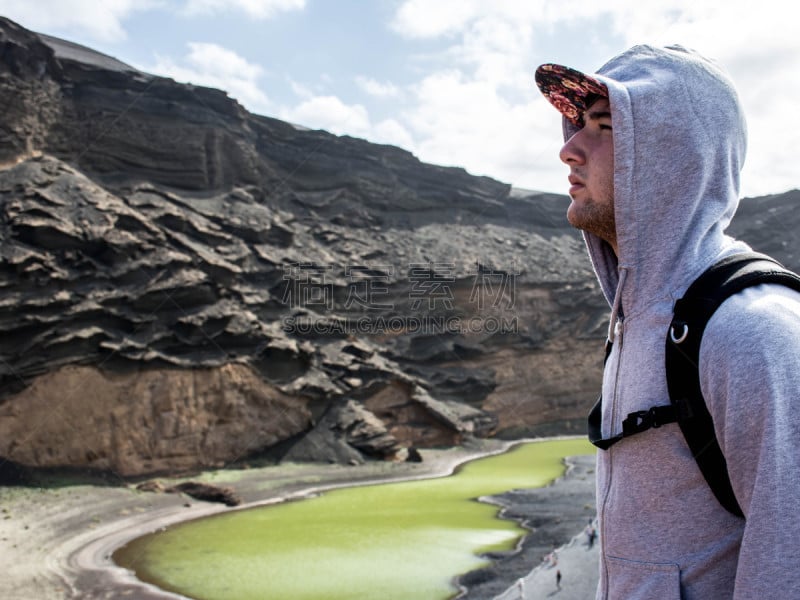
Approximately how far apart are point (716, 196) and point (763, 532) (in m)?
0.70

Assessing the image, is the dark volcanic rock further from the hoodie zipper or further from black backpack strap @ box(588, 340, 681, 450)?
black backpack strap @ box(588, 340, 681, 450)

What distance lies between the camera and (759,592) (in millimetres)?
1099

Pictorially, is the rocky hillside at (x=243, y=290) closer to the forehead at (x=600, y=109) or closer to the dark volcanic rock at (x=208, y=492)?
the dark volcanic rock at (x=208, y=492)

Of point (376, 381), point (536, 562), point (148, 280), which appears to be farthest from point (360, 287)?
point (536, 562)

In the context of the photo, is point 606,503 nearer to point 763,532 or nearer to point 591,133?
point 763,532

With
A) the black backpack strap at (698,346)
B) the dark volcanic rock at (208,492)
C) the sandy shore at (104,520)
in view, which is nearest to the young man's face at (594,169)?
the black backpack strap at (698,346)

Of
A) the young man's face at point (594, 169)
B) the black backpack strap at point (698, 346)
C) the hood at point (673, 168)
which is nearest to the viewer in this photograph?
the black backpack strap at point (698, 346)

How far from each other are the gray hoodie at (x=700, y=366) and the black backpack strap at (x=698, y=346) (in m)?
0.03

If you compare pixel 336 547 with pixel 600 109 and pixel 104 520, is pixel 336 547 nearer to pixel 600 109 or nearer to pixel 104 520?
pixel 104 520

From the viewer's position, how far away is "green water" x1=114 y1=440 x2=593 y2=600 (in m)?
12.8

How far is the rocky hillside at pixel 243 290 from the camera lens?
2211cm

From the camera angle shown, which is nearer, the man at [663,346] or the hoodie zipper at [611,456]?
the man at [663,346]

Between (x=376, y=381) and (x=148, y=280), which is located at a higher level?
(x=148, y=280)

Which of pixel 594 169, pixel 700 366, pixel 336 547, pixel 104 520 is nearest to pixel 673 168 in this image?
pixel 594 169
